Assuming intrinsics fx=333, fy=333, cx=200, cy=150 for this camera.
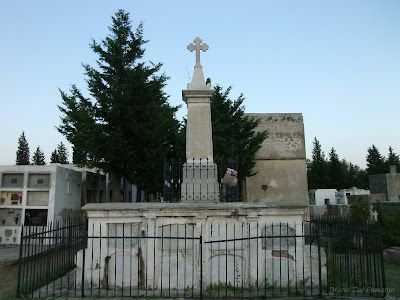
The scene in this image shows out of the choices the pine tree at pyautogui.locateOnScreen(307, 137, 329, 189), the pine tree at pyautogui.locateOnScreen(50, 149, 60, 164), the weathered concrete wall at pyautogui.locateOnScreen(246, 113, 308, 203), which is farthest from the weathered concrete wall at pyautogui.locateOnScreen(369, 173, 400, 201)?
the pine tree at pyautogui.locateOnScreen(50, 149, 60, 164)

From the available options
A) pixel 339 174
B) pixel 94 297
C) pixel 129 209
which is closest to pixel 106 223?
pixel 129 209

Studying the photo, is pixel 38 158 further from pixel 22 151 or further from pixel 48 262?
pixel 48 262

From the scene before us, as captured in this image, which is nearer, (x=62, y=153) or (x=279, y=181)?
(x=279, y=181)

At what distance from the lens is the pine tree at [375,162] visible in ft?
177

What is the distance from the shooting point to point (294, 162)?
23734 mm

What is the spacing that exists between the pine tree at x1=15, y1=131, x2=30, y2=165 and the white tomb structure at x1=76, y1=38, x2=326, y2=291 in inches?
1766

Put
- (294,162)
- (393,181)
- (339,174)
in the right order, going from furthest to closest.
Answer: (339,174) < (393,181) < (294,162)

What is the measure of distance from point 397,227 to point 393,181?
72.9ft

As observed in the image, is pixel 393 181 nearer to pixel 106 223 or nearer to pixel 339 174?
pixel 339 174

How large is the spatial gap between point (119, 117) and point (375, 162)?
53.2 m

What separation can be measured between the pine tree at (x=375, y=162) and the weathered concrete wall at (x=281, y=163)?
36874mm

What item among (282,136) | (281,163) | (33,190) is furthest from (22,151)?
(281,163)

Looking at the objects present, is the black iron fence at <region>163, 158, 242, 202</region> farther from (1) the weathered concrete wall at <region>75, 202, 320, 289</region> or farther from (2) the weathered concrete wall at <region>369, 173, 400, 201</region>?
(2) the weathered concrete wall at <region>369, 173, 400, 201</region>

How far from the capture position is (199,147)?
29.3ft
